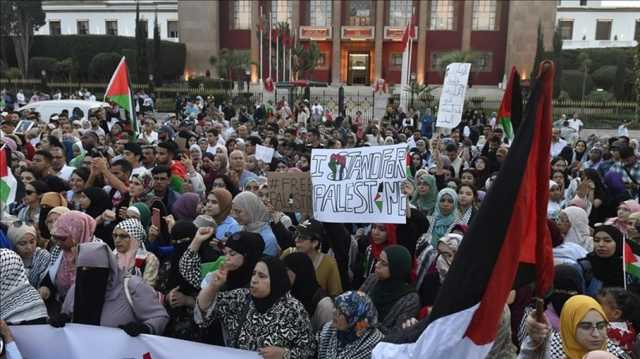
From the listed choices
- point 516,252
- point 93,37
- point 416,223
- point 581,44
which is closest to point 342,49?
point 93,37

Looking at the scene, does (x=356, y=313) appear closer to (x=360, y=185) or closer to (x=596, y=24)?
(x=360, y=185)

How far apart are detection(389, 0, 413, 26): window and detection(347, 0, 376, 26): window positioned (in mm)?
1390

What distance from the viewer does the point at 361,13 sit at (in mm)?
46906

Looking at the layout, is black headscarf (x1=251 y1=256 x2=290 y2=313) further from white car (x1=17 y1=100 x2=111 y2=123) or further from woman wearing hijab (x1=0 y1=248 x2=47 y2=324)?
white car (x1=17 y1=100 x2=111 y2=123)

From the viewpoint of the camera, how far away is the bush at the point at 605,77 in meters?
38.6

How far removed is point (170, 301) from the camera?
412cm

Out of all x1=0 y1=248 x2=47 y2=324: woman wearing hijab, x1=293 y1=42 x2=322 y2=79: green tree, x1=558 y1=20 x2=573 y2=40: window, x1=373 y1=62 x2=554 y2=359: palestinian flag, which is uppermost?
x1=558 y1=20 x2=573 y2=40: window

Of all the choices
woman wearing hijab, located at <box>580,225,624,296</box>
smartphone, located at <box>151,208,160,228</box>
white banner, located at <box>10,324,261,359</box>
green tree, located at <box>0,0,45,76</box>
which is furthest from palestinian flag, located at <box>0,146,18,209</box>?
green tree, located at <box>0,0,45,76</box>

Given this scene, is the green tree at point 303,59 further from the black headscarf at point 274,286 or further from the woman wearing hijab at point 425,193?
the black headscarf at point 274,286

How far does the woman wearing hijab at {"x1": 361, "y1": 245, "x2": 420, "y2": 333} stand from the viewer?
13.1ft

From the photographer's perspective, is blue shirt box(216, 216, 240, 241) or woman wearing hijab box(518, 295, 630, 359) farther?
blue shirt box(216, 216, 240, 241)

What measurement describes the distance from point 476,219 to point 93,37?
4533 cm

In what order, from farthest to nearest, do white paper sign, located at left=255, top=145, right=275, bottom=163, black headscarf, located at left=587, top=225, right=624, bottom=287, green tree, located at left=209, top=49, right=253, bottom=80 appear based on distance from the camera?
1. green tree, located at left=209, top=49, right=253, bottom=80
2. white paper sign, located at left=255, top=145, right=275, bottom=163
3. black headscarf, located at left=587, top=225, right=624, bottom=287

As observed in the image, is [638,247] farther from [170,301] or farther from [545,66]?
[170,301]
